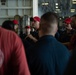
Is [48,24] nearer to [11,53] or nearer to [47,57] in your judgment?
[47,57]

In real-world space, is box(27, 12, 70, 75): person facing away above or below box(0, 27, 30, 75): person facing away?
below

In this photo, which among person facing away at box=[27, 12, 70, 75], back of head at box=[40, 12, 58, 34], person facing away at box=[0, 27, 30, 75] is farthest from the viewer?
back of head at box=[40, 12, 58, 34]

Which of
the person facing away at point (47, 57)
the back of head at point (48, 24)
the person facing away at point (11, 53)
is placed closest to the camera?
the person facing away at point (11, 53)

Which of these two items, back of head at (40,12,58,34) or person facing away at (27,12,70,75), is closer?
person facing away at (27,12,70,75)

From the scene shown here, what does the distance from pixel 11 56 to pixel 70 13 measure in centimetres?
930

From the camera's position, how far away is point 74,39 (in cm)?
324

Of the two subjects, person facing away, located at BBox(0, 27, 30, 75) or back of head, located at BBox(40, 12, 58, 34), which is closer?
person facing away, located at BBox(0, 27, 30, 75)

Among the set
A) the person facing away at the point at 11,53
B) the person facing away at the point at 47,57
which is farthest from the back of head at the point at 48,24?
the person facing away at the point at 11,53

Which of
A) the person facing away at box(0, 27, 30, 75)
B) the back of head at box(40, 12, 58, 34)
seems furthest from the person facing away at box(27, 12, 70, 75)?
the person facing away at box(0, 27, 30, 75)

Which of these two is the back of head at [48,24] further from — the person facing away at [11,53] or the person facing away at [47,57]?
the person facing away at [11,53]

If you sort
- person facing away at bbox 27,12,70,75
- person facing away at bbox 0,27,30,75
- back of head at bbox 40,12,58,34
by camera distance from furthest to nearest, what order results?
back of head at bbox 40,12,58,34 < person facing away at bbox 27,12,70,75 < person facing away at bbox 0,27,30,75

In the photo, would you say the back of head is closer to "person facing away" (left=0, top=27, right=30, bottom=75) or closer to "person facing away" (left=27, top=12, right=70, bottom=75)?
"person facing away" (left=27, top=12, right=70, bottom=75)

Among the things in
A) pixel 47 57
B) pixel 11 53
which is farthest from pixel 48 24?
pixel 11 53

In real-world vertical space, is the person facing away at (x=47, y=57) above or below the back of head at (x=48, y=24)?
below
